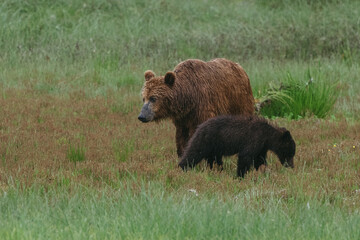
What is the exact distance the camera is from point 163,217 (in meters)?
4.95

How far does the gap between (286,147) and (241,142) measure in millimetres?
562

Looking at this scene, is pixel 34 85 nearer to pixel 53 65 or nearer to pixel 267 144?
pixel 53 65

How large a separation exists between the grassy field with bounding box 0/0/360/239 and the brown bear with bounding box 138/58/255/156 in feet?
1.81

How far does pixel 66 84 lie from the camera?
1321 centimetres

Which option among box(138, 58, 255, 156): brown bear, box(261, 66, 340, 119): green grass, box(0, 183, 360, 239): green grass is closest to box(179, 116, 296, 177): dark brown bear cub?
box(138, 58, 255, 156): brown bear

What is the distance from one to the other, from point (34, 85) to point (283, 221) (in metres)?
8.93

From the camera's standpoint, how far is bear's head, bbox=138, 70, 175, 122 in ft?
24.7

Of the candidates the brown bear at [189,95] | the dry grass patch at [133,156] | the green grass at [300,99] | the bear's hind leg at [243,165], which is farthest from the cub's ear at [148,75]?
the green grass at [300,99]

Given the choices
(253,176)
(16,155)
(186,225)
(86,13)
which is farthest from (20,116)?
(86,13)

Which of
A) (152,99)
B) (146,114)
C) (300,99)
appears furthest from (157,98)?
(300,99)

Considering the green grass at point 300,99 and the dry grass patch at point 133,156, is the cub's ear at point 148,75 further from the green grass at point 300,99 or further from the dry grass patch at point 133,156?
the green grass at point 300,99

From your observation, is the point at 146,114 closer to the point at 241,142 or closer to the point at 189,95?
the point at 189,95

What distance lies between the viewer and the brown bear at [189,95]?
761 cm

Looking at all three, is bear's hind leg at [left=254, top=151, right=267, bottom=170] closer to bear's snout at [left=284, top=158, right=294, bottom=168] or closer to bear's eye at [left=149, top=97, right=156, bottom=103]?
bear's snout at [left=284, top=158, right=294, bottom=168]
